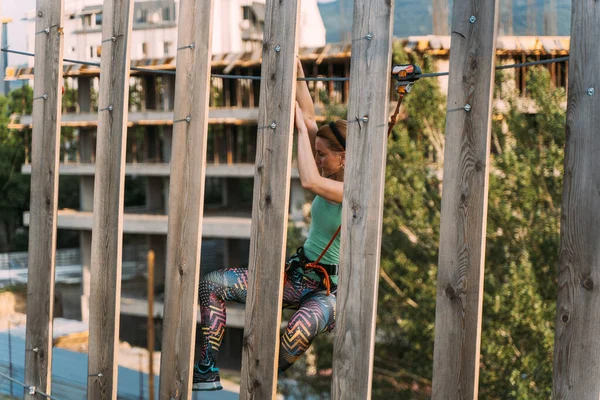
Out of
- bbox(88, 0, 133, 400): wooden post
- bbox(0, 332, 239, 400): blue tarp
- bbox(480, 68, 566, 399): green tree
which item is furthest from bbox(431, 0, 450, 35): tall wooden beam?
bbox(88, 0, 133, 400): wooden post

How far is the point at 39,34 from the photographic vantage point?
3.17m

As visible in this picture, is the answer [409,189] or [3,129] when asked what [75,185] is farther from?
[409,189]

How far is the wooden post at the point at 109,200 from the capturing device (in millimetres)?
2879

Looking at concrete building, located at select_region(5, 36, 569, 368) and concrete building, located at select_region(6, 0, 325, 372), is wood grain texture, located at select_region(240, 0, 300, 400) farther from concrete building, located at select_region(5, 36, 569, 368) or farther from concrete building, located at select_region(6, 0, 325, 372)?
concrete building, located at select_region(6, 0, 325, 372)

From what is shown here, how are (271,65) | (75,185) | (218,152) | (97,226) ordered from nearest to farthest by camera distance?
(271,65), (97,226), (218,152), (75,185)

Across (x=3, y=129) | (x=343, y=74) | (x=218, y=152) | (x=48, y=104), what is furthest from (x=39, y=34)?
(x=3, y=129)

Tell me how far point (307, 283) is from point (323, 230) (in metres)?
0.21

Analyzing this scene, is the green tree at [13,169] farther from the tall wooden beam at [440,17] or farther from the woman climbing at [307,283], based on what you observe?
the woman climbing at [307,283]

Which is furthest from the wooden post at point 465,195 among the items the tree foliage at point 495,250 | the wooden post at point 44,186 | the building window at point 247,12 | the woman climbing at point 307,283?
the building window at point 247,12

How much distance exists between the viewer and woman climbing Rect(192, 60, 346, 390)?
2934mm

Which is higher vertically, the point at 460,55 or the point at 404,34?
the point at 404,34

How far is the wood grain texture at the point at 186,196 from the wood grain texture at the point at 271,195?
23cm

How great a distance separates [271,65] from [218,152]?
91.5 feet

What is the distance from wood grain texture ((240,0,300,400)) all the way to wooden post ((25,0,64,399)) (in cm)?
99
